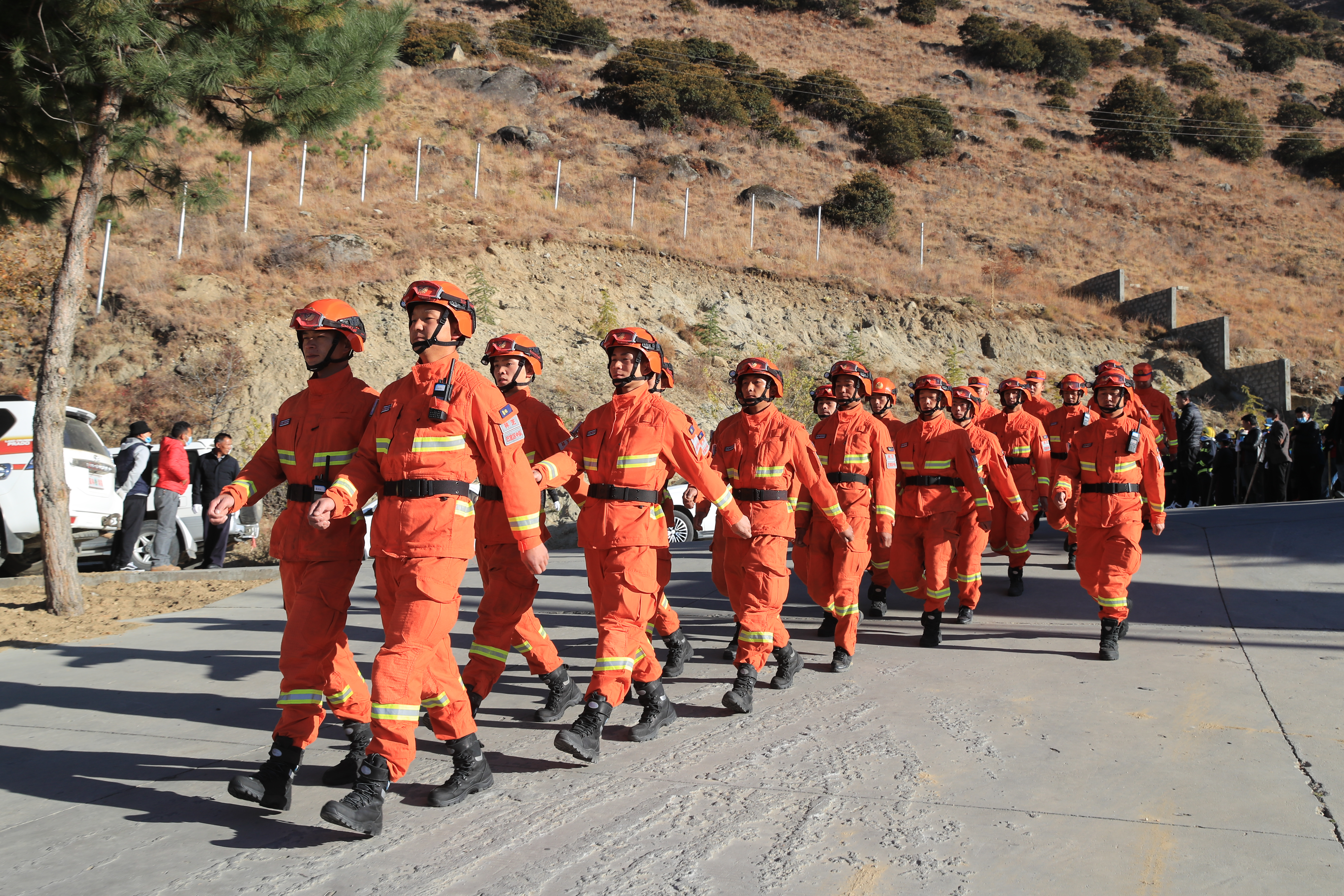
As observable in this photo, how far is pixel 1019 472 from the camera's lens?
1091 centimetres

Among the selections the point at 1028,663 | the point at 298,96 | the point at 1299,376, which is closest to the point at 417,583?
the point at 1028,663

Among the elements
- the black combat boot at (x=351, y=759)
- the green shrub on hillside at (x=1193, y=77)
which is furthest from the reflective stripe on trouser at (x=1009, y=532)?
the green shrub on hillside at (x=1193, y=77)

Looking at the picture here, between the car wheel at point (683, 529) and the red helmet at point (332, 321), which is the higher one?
the red helmet at point (332, 321)

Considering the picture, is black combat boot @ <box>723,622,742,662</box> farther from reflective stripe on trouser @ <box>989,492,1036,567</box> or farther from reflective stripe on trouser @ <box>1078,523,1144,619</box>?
reflective stripe on trouser @ <box>989,492,1036,567</box>


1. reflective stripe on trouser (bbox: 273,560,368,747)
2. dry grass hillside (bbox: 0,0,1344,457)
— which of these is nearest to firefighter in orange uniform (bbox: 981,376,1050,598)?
reflective stripe on trouser (bbox: 273,560,368,747)

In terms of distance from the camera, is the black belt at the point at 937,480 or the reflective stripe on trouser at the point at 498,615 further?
the black belt at the point at 937,480

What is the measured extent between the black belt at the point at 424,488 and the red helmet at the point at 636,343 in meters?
1.38

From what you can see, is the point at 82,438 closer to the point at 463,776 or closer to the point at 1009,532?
the point at 463,776

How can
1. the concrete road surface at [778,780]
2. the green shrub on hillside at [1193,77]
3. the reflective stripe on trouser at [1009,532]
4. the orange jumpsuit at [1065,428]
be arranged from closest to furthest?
the concrete road surface at [778,780] → the reflective stripe on trouser at [1009,532] → the orange jumpsuit at [1065,428] → the green shrub on hillside at [1193,77]

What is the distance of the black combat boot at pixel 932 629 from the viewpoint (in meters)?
7.71

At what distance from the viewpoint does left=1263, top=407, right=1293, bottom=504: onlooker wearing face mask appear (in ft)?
52.4

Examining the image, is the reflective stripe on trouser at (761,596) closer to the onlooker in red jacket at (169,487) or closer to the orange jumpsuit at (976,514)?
the orange jumpsuit at (976,514)

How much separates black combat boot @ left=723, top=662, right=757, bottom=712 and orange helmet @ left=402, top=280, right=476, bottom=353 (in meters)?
2.62

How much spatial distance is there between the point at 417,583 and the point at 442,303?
52.7 inches
